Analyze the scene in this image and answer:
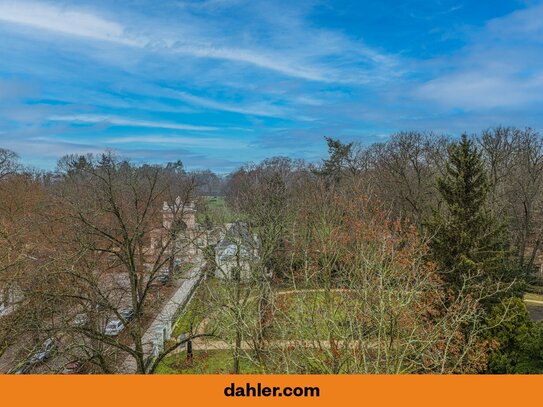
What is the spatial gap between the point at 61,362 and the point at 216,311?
19.5ft

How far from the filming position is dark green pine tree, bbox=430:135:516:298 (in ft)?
49.2

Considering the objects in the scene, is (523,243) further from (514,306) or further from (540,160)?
(514,306)

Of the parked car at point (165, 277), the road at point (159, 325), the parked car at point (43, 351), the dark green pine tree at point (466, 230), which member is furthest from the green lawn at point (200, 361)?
the dark green pine tree at point (466, 230)

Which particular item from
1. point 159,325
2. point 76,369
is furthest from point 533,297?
point 76,369

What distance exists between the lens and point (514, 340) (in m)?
12.4

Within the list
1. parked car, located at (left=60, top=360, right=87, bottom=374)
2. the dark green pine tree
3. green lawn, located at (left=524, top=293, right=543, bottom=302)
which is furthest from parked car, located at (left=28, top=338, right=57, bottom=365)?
green lawn, located at (left=524, top=293, right=543, bottom=302)

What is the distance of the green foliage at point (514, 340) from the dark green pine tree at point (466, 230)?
1.85m

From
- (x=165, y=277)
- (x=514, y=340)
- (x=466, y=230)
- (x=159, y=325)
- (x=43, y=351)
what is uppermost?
(x=466, y=230)

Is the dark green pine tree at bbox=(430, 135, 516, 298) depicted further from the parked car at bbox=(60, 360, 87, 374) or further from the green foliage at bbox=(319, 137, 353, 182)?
the green foliage at bbox=(319, 137, 353, 182)

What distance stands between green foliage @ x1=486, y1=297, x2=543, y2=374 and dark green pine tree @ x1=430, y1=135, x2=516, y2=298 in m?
1.85

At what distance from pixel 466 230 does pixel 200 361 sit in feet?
35.2

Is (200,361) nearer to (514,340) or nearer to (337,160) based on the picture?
(514,340)
